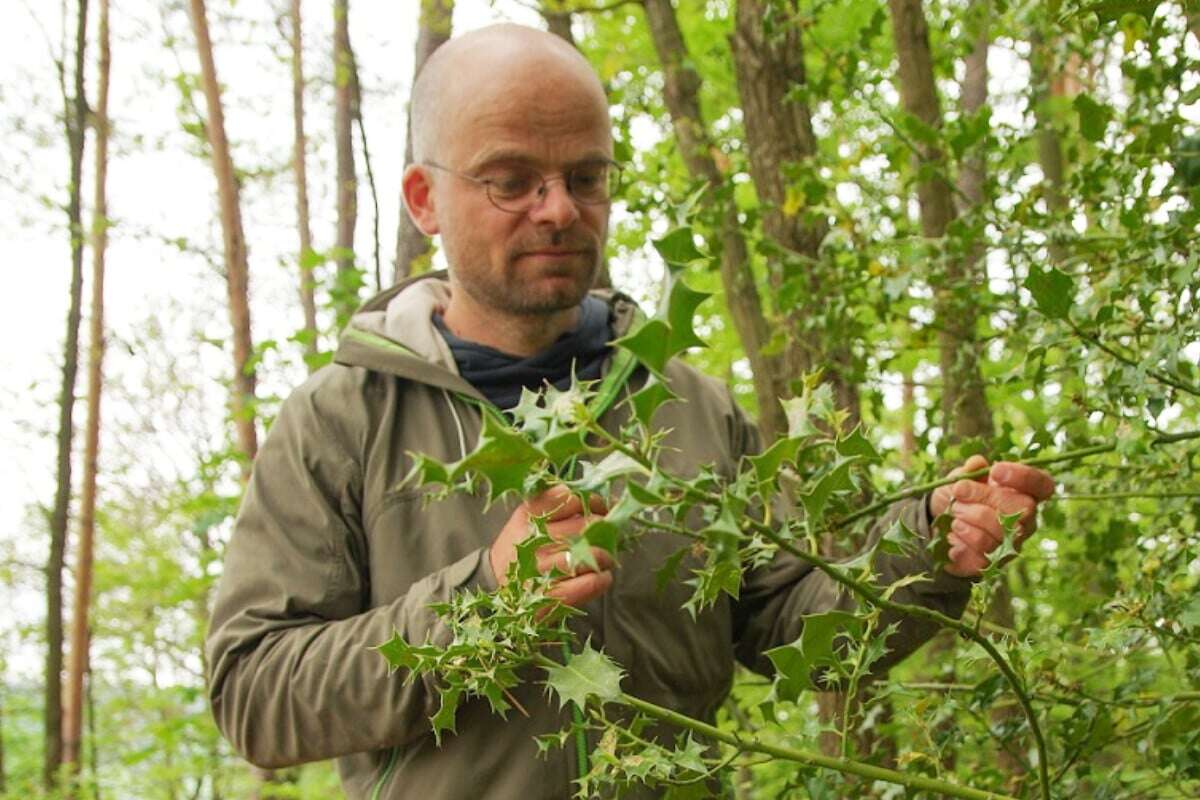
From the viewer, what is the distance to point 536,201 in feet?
8.25

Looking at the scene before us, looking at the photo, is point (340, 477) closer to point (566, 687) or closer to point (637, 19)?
point (566, 687)

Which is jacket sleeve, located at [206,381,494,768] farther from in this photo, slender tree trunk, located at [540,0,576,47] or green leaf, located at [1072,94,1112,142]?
slender tree trunk, located at [540,0,576,47]

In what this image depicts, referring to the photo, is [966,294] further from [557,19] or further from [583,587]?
[557,19]

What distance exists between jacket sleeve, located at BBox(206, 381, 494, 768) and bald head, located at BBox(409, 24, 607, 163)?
0.63m

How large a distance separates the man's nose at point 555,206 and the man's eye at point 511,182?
3 centimetres

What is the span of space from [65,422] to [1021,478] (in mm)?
14003

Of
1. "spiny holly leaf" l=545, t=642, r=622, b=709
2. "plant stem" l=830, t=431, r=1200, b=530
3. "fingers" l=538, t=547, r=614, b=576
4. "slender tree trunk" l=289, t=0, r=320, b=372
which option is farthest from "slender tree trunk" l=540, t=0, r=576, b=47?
"slender tree trunk" l=289, t=0, r=320, b=372

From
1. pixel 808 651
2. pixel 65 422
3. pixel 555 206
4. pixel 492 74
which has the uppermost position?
pixel 65 422

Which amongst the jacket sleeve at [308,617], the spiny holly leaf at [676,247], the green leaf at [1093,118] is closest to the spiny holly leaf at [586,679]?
the spiny holly leaf at [676,247]

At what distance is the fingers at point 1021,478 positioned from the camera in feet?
5.94

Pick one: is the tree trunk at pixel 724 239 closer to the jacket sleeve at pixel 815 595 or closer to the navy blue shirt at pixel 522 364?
the navy blue shirt at pixel 522 364

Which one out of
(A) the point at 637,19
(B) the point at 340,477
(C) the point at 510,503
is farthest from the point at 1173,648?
(A) the point at 637,19

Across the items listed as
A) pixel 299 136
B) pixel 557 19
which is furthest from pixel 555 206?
pixel 299 136

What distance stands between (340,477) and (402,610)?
0.42 meters
